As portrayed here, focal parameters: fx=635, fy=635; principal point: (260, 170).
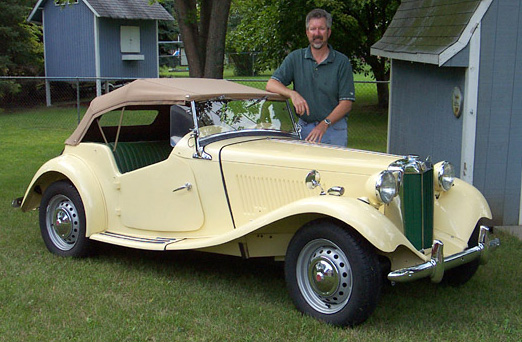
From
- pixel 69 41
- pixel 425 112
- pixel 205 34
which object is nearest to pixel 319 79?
pixel 425 112

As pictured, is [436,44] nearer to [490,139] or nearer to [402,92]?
[490,139]

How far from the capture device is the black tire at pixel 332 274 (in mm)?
4051

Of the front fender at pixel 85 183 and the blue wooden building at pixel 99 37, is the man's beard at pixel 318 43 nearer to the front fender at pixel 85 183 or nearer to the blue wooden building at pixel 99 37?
the front fender at pixel 85 183

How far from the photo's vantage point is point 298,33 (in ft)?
54.2

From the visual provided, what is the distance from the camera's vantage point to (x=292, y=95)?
5.73 metres

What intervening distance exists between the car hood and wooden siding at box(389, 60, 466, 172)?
9.53ft

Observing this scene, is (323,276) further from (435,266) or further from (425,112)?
(425,112)

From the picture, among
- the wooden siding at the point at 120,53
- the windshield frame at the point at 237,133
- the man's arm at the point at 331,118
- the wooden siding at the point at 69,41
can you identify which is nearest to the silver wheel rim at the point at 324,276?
the windshield frame at the point at 237,133

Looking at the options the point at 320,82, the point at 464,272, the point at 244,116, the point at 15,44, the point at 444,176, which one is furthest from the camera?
the point at 15,44

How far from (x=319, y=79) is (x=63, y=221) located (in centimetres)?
270

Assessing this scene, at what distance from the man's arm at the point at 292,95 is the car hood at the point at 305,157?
0.49 m

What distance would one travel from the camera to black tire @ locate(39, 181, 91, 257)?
571cm

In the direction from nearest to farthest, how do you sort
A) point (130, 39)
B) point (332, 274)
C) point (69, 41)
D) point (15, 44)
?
→ 1. point (332, 274)
2. point (15, 44)
3. point (69, 41)
4. point (130, 39)

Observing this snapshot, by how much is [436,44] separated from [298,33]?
31.4 feet
